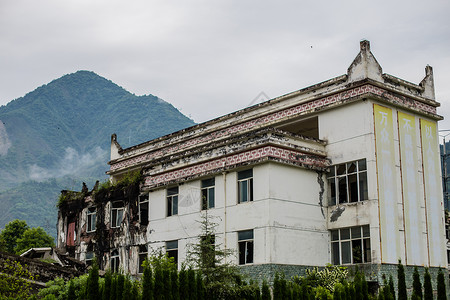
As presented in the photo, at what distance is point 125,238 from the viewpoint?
32594 mm

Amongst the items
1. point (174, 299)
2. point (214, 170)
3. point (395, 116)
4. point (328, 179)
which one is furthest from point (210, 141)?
point (174, 299)

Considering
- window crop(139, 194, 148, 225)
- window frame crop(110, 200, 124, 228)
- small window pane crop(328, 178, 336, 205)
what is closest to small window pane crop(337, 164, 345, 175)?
small window pane crop(328, 178, 336, 205)

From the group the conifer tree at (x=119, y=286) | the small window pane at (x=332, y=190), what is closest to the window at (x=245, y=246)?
the small window pane at (x=332, y=190)

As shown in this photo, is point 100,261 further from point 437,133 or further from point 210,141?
point 437,133

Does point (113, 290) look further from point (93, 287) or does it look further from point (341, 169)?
point (341, 169)

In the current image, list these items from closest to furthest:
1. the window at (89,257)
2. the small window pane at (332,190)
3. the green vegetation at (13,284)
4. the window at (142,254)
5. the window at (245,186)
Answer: the green vegetation at (13,284)
the window at (245,186)
the small window pane at (332,190)
the window at (142,254)
the window at (89,257)

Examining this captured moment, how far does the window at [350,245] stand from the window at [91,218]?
15646 mm

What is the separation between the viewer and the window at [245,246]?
995 inches

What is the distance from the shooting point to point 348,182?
26.2 m

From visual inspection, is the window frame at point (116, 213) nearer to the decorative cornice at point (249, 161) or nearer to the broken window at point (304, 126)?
the decorative cornice at point (249, 161)

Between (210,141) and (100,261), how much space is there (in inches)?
365

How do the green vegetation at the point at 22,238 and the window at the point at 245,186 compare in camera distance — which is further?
the green vegetation at the point at 22,238

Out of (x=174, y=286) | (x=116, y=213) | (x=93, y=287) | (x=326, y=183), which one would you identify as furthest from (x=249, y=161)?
(x=116, y=213)

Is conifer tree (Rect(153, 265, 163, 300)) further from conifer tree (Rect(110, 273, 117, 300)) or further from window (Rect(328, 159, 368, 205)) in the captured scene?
window (Rect(328, 159, 368, 205))
